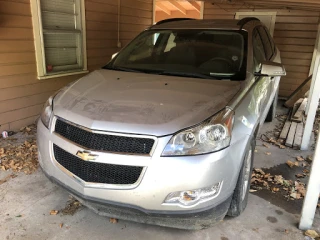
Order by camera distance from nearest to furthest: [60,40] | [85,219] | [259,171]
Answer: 1. [85,219]
2. [259,171]
3. [60,40]

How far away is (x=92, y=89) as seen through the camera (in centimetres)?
263

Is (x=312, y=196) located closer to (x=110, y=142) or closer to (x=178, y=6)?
(x=110, y=142)

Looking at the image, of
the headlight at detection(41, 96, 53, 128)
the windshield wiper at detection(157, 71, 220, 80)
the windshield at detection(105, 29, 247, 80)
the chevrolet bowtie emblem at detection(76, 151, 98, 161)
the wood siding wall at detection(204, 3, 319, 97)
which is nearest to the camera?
the chevrolet bowtie emblem at detection(76, 151, 98, 161)

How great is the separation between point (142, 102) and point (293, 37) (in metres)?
6.64

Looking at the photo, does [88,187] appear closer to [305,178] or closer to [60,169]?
[60,169]

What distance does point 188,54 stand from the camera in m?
3.30

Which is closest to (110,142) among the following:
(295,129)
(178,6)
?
(295,129)

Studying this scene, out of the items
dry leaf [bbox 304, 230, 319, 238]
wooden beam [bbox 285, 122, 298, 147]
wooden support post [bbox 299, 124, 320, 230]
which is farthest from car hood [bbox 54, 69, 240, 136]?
wooden beam [bbox 285, 122, 298, 147]

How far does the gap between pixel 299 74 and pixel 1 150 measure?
7242mm

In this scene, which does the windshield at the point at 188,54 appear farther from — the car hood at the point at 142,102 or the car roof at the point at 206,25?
the car hood at the point at 142,102

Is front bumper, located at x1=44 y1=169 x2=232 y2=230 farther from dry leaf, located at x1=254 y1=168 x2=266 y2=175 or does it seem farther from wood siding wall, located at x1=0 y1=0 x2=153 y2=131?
wood siding wall, located at x1=0 y1=0 x2=153 y2=131

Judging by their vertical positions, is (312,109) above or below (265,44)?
below

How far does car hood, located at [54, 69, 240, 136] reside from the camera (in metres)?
2.03

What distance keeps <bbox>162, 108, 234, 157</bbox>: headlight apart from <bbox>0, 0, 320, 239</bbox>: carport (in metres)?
0.85
